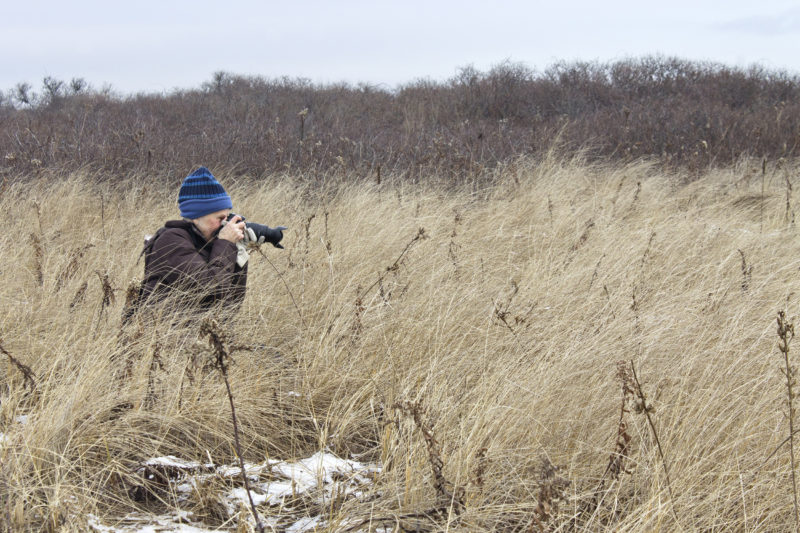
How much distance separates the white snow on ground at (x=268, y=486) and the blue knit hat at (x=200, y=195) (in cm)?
130

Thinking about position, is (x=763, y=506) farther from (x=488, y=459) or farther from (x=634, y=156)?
(x=634, y=156)

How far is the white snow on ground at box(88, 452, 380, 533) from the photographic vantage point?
211 centimetres

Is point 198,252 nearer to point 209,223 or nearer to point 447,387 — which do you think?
point 209,223

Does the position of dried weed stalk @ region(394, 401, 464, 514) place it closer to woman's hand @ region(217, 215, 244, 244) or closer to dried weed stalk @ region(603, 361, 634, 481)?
dried weed stalk @ region(603, 361, 634, 481)

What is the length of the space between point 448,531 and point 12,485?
1.25m

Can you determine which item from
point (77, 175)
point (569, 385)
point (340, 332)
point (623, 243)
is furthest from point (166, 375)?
point (77, 175)

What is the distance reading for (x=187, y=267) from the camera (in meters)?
3.23

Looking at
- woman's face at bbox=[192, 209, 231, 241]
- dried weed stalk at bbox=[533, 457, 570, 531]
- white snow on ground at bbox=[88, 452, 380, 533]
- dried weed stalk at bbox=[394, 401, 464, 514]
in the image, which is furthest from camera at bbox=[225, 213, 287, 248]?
dried weed stalk at bbox=[533, 457, 570, 531]

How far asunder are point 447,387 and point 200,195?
1.49m

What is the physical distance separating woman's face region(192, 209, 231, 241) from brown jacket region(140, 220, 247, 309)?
24mm

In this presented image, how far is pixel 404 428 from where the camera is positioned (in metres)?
2.43

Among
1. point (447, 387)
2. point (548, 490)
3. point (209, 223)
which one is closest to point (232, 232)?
point (209, 223)

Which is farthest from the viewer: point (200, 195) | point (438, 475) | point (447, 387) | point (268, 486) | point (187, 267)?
point (200, 195)

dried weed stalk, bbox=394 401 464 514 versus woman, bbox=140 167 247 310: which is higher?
woman, bbox=140 167 247 310
